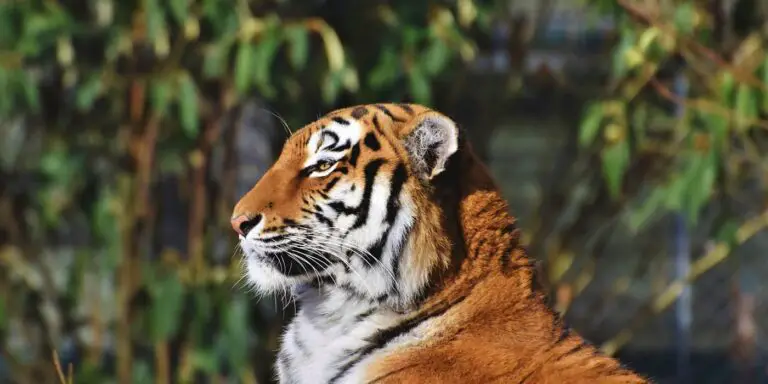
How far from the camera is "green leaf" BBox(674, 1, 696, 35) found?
5074 mm

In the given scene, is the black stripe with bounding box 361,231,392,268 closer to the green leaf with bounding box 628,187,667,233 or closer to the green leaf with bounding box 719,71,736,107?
the green leaf with bounding box 719,71,736,107

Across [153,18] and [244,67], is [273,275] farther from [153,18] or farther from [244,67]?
[153,18]

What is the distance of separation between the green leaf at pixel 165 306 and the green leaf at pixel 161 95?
640mm

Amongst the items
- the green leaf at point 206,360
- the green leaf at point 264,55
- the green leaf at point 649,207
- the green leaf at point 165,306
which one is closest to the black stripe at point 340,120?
the green leaf at point 264,55

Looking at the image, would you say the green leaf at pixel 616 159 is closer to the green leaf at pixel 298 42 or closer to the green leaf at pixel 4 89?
the green leaf at pixel 298 42

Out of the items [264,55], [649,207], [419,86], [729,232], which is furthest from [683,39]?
[264,55]

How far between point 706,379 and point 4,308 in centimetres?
406

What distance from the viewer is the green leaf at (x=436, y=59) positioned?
5.04 meters

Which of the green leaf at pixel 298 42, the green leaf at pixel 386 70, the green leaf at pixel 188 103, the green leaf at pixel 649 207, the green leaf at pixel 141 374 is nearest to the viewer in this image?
the green leaf at pixel 298 42

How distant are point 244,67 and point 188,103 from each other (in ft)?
0.89

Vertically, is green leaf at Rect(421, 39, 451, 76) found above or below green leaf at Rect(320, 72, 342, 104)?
above

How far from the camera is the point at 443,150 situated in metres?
2.51

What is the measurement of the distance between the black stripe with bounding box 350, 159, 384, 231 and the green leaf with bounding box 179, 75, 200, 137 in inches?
91.3

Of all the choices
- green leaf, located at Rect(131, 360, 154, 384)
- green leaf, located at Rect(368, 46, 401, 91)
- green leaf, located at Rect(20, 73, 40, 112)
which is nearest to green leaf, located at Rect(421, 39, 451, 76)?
green leaf, located at Rect(368, 46, 401, 91)
